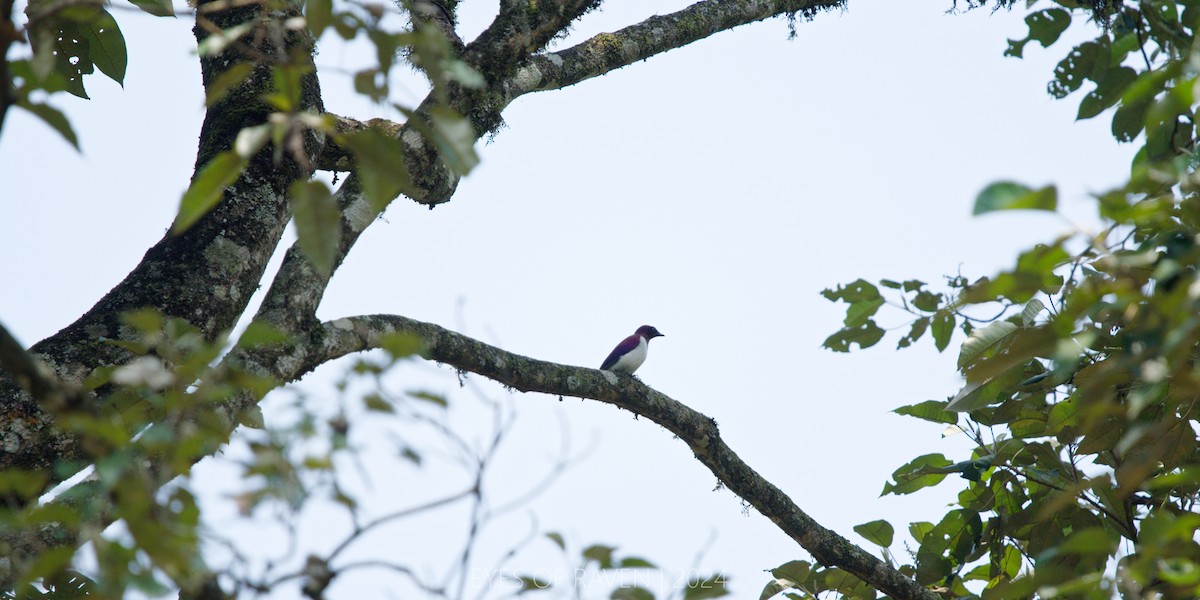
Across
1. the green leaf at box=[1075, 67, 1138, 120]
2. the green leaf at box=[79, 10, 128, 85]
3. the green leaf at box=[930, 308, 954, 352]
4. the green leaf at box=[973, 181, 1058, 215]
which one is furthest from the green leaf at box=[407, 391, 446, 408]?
the green leaf at box=[930, 308, 954, 352]

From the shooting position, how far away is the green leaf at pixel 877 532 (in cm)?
434

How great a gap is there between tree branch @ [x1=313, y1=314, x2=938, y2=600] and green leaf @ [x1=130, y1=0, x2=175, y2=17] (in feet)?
4.46

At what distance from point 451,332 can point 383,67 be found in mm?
2591

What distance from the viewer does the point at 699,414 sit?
495 cm

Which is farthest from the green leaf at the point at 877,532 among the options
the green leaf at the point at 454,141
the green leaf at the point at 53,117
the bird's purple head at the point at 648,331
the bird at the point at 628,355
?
the bird's purple head at the point at 648,331

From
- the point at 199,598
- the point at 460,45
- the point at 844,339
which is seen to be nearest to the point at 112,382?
the point at 199,598

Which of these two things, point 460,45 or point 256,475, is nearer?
point 256,475

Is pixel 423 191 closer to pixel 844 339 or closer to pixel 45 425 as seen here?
pixel 45 425

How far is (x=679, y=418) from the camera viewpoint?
16.0 ft

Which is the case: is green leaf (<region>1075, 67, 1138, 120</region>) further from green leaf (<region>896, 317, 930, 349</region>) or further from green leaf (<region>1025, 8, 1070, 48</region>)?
green leaf (<region>896, 317, 930, 349</region>)

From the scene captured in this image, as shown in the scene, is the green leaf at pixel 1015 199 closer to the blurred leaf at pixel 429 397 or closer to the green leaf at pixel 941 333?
the blurred leaf at pixel 429 397

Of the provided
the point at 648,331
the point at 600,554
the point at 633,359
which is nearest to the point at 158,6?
the point at 600,554

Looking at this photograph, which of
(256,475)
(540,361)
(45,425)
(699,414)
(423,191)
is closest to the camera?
(256,475)

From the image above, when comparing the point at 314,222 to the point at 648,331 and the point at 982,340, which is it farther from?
the point at 648,331
